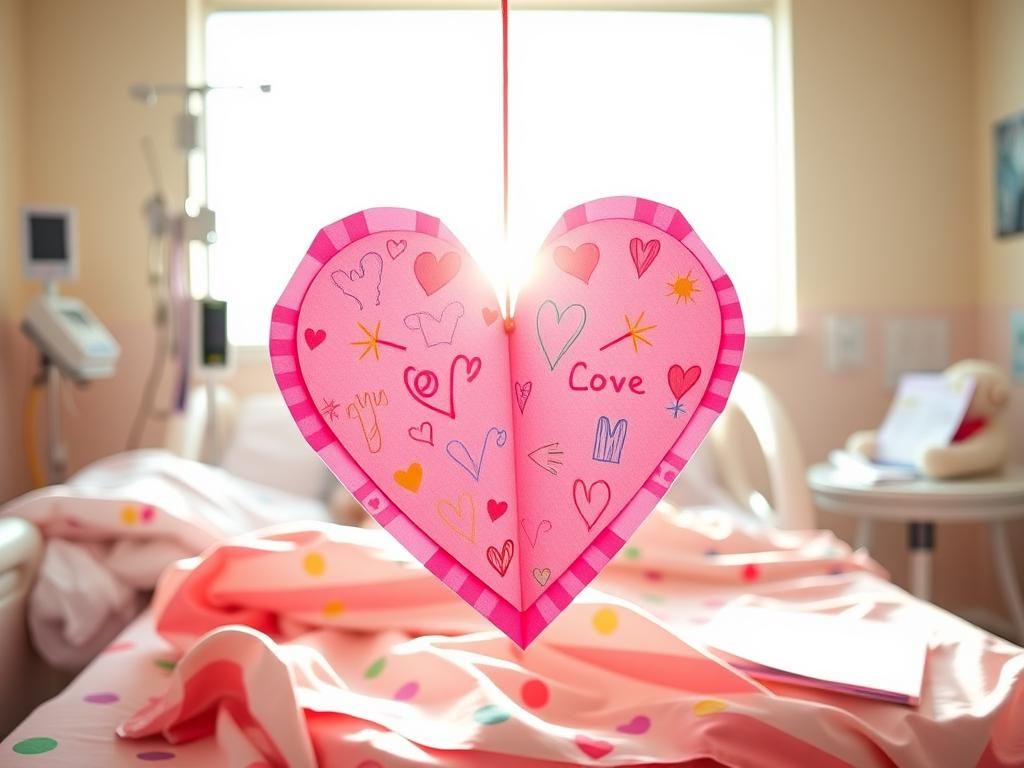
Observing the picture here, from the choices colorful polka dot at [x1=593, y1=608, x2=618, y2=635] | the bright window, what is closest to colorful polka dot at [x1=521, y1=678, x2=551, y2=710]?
colorful polka dot at [x1=593, y1=608, x2=618, y2=635]

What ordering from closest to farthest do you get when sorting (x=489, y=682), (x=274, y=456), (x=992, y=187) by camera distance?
(x=489, y=682) < (x=274, y=456) < (x=992, y=187)

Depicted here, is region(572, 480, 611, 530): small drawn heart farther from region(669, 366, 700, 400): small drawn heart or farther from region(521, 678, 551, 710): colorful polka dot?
region(521, 678, 551, 710): colorful polka dot

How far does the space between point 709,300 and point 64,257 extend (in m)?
1.91

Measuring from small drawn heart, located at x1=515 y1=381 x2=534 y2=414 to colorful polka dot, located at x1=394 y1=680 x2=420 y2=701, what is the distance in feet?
1.30

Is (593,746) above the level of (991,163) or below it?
below

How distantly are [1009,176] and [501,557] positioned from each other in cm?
232

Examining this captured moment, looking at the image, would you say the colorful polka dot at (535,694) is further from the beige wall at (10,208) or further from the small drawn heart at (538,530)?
the beige wall at (10,208)

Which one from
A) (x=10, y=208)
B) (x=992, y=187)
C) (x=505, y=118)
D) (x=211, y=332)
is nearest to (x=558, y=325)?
(x=505, y=118)

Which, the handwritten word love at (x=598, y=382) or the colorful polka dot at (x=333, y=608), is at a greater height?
the handwritten word love at (x=598, y=382)

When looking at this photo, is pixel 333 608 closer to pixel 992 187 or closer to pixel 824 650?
pixel 824 650

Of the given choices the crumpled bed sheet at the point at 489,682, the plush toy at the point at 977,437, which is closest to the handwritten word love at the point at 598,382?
the crumpled bed sheet at the point at 489,682

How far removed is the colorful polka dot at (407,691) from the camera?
963mm

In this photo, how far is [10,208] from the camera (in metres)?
2.43

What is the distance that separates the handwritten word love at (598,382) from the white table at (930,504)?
1530 millimetres
